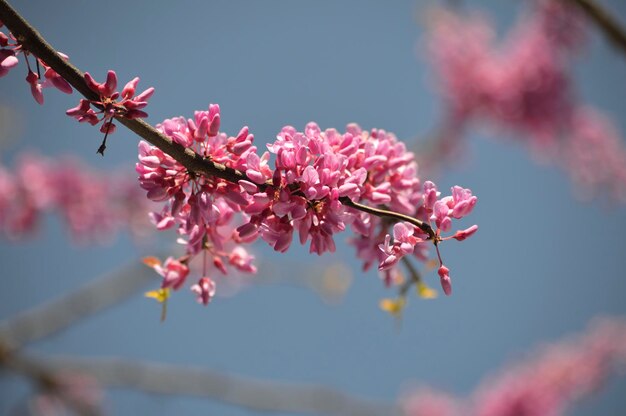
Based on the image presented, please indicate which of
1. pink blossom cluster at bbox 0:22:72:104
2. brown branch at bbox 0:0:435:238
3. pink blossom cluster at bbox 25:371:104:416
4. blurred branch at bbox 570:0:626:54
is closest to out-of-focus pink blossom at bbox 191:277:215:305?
brown branch at bbox 0:0:435:238

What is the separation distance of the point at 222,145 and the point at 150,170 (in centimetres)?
21

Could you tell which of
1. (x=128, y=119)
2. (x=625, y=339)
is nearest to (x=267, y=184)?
(x=128, y=119)

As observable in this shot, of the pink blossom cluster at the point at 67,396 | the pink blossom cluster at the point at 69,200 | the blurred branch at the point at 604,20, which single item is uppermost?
the blurred branch at the point at 604,20

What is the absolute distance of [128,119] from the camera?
126 cm

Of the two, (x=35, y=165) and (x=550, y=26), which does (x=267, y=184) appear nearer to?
(x=35, y=165)

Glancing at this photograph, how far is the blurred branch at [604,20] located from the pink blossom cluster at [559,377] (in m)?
4.19

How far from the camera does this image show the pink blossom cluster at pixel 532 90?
5430mm

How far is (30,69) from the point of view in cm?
131

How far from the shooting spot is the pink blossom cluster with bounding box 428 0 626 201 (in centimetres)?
543

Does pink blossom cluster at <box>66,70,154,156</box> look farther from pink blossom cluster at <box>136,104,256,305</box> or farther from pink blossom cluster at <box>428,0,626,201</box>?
pink blossom cluster at <box>428,0,626,201</box>

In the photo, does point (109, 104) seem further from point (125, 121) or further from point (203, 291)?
point (203, 291)

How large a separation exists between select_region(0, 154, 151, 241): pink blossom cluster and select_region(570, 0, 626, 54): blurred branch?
14.0ft

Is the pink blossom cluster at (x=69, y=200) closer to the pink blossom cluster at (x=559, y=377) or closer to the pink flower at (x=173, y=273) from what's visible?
the pink flower at (x=173, y=273)

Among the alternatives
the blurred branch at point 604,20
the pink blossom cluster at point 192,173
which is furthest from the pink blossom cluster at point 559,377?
the pink blossom cluster at point 192,173
